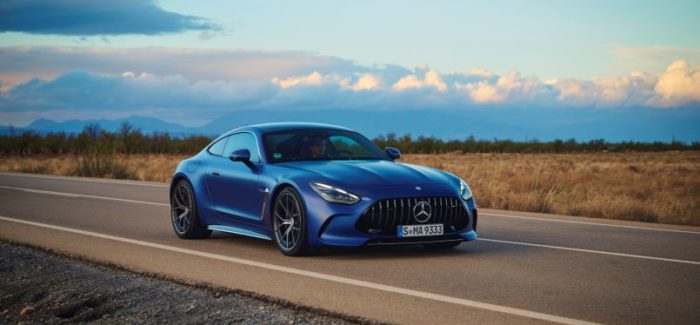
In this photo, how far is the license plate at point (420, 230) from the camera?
10.1m

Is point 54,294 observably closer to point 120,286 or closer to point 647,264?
point 120,286

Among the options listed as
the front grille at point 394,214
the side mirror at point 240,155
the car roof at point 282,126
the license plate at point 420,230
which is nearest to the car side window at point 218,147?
the car roof at point 282,126

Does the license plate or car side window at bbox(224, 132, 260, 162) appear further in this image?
car side window at bbox(224, 132, 260, 162)

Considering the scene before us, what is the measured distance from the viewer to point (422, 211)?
10.2 metres

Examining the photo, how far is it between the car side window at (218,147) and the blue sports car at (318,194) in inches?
0.8

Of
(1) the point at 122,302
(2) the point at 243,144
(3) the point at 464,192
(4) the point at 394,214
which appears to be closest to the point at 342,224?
(4) the point at 394,214

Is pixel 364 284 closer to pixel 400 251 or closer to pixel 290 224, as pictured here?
pixel 290 224

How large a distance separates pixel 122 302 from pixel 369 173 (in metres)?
3.27

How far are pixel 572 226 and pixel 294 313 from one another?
8.19 metres

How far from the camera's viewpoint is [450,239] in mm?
10508

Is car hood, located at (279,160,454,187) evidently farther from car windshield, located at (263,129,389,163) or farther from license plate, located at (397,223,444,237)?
license plate, located at (397,223,444,237)

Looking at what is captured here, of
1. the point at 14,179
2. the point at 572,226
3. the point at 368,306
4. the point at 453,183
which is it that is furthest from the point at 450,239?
the point at 14,179

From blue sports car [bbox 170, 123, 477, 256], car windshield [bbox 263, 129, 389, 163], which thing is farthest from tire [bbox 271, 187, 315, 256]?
car windshield [bbox 263, 129, 389, 163]

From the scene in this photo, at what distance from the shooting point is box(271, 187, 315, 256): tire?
33.8ft
